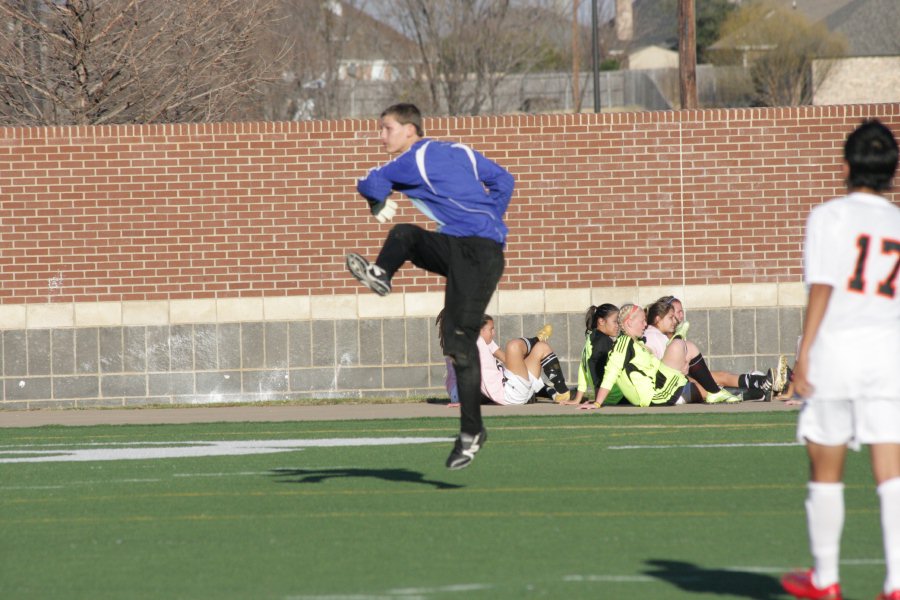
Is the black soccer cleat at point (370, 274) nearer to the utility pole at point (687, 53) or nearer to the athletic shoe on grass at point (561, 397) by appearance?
the athletic shoe on grass at point (561, 397)

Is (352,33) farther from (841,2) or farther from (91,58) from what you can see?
(841,2)

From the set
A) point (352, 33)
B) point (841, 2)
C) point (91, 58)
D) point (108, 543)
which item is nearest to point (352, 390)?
point (91, 58)

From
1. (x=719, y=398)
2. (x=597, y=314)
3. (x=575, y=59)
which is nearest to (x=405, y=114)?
(x=597, y=314)

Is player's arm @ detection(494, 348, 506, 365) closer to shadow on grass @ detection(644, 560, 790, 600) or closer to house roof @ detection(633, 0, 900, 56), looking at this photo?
shadow on grass @ detection(644, 560, 790, 600)

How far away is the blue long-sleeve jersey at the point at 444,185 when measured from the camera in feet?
27.9

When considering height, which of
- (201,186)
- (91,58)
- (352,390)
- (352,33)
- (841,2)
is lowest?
(352,390)

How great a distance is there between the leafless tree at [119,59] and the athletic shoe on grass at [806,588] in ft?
54.2

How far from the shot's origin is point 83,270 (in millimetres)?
17516

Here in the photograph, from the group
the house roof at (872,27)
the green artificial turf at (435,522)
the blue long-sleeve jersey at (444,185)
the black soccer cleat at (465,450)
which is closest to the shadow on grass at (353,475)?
the green artificial turf at (435,522)

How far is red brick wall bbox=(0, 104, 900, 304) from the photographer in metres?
17.5

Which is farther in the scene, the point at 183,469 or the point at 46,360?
the point at 46,360

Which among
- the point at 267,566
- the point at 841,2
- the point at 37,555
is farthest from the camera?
the point at 841,2

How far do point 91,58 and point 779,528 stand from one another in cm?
1584

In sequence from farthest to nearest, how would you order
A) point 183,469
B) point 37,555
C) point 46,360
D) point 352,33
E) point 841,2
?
point 841,2 → point 352,33 → point 46,360 → point 183,469 → point 37,555
